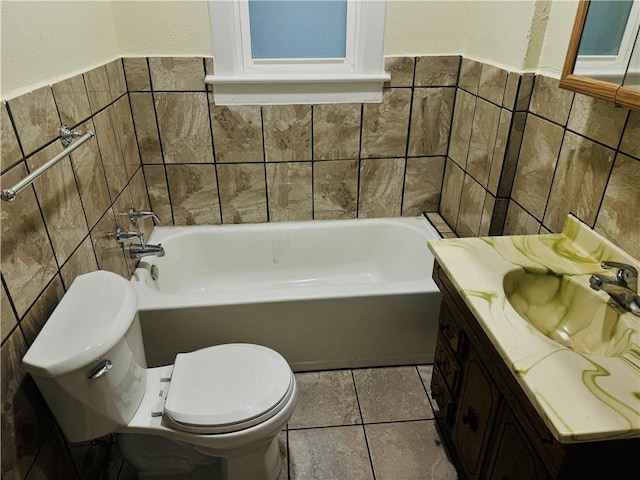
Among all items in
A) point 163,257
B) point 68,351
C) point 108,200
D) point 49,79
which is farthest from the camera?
point 163,257

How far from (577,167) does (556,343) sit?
2.20 ft

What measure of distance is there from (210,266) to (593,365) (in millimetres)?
1801

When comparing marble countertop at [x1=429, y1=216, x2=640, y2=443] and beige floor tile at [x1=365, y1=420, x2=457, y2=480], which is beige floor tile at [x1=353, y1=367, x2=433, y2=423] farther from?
marble countertop at [x1=429, y1=216, x2=640, y2=443]

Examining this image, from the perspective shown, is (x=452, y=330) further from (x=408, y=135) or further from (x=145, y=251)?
(x=145, y=251)

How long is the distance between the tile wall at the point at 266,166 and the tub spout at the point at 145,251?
0.05m

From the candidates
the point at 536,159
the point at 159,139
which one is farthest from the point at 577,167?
Answer: the point at 159,139

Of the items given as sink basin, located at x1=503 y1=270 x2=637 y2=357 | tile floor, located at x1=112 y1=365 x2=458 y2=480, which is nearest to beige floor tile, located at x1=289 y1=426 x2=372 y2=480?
tile floor, located at x1=112 y1=365 x2=458 y2=480

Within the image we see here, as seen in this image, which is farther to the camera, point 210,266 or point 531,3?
point 210,266

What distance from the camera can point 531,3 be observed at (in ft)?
4.64

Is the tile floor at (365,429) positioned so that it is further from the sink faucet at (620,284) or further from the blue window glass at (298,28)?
the blue window glass at (298,28)

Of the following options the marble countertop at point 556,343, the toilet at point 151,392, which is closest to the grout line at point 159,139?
the toilet at point 151,392

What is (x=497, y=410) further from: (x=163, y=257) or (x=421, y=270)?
(x=163, y=257)

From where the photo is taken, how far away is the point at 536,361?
0.86 metres

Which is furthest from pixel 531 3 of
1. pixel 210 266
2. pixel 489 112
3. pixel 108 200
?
pixel 210 266
